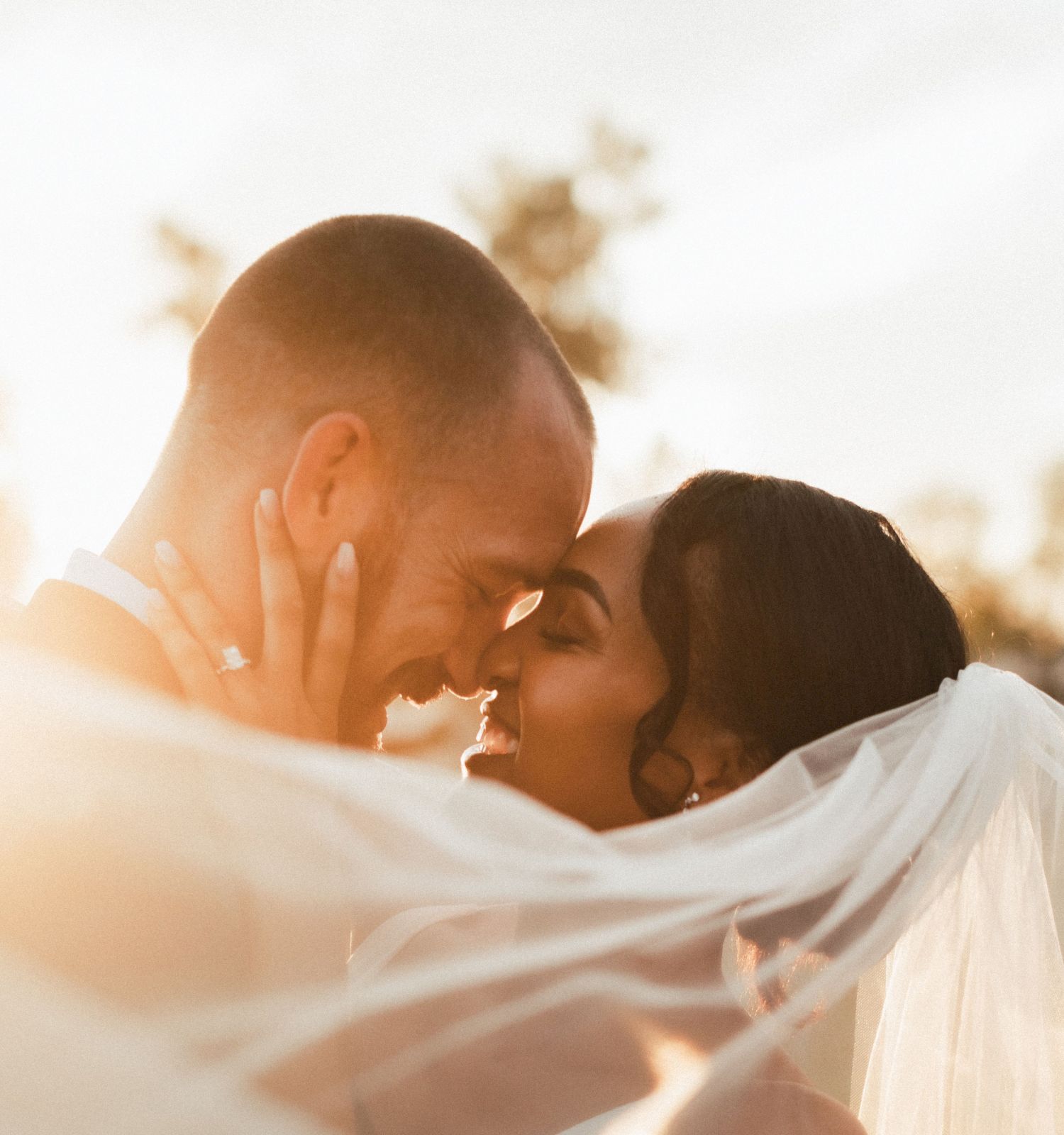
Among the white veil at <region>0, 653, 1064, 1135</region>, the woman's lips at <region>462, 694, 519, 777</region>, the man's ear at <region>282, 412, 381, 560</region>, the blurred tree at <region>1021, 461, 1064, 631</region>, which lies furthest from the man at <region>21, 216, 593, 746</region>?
the blurred tree at <region>1021, 461, 1064, 631</region>

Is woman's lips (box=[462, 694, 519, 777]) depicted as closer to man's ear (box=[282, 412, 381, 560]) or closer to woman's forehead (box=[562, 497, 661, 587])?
woman's forehead (box=[562, 497, 661, 587])

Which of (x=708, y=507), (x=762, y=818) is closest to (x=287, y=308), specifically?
(x=708, y=507)

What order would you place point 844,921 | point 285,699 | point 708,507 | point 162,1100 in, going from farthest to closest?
point 708,507
point 285,699
point 844,921
point 162,1100

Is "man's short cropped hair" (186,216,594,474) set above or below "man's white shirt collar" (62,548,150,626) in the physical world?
above

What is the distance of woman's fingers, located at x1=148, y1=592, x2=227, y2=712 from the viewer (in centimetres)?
227

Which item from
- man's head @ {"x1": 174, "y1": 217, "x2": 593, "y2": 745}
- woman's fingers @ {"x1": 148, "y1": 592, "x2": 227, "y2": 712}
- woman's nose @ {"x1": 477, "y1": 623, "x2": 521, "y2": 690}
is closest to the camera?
→ woman's fingers @ {"x1": 148, "y1": 592, "x2": 227, "y2": 712}

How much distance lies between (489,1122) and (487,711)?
1056mm

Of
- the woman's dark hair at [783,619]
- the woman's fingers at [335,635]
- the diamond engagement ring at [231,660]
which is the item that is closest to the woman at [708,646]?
the woman's dark hair at [783,619]

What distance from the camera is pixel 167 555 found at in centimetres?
233

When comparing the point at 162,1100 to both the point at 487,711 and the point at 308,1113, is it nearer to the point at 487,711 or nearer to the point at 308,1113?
the point at 308,1113

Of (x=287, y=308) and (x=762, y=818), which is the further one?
(x=287, y=308)

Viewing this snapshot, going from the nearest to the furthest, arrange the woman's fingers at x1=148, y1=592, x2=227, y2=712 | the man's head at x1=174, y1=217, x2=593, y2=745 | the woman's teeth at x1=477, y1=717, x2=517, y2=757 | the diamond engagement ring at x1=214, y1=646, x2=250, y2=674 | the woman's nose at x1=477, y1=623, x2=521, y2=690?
the woman's fingers at x1=148, y1=592, x2=227, y2=712, the diamond engagement ring at x1=214, y1=646, x2=250, y2=674, the man's head at x1=174, y1=217, x2=593, y2=745, the woman's nose at x1=477, y1=623, x2=521, y2=690, the woman's teeth at x1=477, y1=717, x2=517, y2=757

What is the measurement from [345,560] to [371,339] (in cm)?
51

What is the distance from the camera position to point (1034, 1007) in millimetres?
2271
